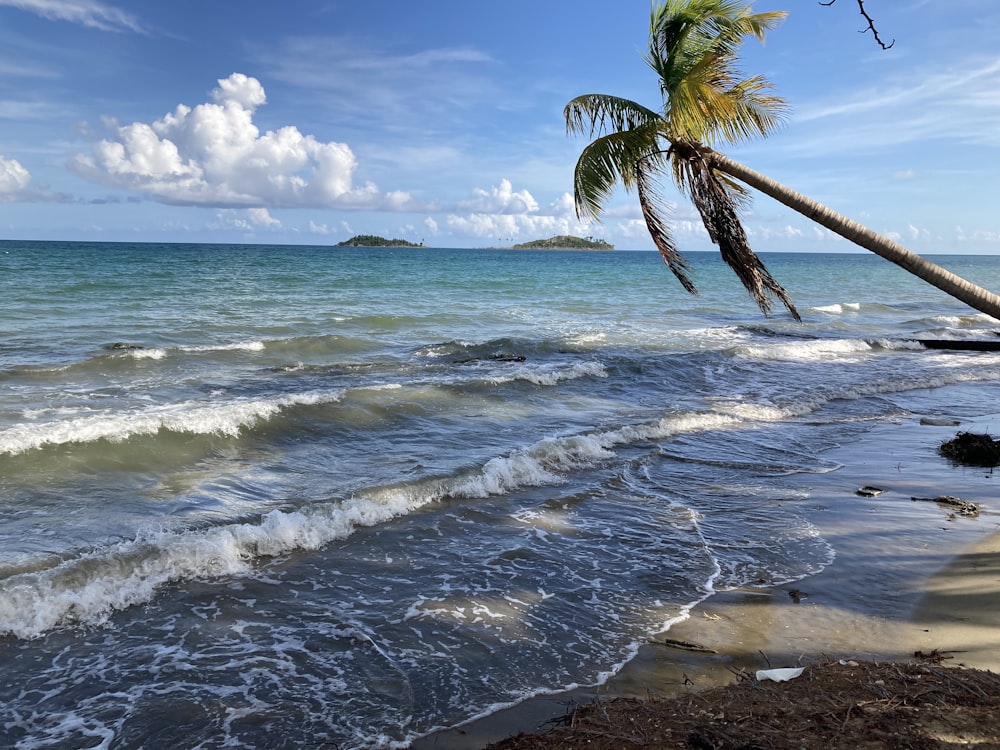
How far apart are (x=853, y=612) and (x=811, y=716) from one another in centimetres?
221

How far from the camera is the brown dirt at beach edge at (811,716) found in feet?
10.7

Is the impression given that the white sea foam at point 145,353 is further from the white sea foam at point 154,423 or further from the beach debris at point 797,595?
the beach debris at point 797,595

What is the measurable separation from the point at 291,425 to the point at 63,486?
3.50 meters

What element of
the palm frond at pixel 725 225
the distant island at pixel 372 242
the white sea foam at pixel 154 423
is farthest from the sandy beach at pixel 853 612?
the distant island at pixel 372 242

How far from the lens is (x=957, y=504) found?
7.92m

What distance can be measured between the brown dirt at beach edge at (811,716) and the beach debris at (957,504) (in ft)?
13.7

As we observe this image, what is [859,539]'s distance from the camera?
693 centimetres

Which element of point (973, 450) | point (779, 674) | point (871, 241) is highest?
point (871, 241)

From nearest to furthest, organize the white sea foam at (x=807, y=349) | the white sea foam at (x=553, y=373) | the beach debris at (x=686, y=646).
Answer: the beach debris at (x=686, y=646) → the white sea foam at (x=553, y=373) → the white sea foam at (x=807, y=349)

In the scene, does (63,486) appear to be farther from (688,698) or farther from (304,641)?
(688,698)

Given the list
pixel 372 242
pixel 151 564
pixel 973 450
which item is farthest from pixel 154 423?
pixel 372 242

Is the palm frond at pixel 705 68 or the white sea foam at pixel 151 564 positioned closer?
the white sea foam at pixel 151 564

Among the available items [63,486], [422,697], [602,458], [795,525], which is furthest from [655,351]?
[422,697]

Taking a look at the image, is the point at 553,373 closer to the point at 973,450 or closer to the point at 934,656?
the point at 973,450
